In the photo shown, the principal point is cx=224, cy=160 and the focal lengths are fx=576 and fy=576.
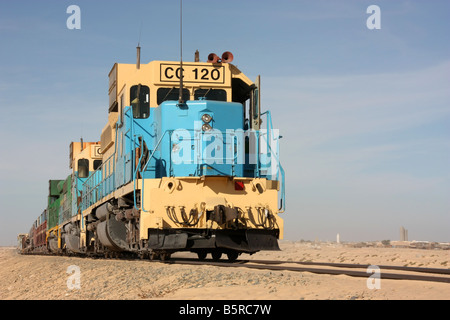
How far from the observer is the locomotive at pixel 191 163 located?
1142cm

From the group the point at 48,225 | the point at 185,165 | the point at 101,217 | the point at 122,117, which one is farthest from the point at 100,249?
the point at 48,225

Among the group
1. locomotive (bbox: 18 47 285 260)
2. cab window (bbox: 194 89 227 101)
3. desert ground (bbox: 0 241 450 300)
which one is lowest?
desert ground (bbox: 0 241 450 300)

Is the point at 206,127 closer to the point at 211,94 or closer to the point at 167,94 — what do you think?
the point at 211,94

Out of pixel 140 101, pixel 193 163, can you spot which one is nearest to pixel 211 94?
pixel 140 101

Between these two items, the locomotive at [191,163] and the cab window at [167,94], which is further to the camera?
the cab window at [167,94]

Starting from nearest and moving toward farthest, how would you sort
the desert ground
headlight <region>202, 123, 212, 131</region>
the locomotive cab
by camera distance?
the desert ground, the locomotive cab, headlight <region>202, 123, 212, 131</region>

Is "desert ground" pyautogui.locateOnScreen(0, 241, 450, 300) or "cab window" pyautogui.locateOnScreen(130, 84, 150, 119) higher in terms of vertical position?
"cab window" pyautogui.locateOnScreen(130, 84, 150, 119)

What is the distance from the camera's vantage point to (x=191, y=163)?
1205cm

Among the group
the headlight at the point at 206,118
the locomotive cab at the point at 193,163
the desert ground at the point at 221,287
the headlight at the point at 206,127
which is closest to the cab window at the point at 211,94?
the locomotive cab at the point at 193,163

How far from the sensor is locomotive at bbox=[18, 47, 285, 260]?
1142 centimetres

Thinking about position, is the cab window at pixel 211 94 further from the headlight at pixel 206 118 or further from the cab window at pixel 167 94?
the headlight at pixel 206 118

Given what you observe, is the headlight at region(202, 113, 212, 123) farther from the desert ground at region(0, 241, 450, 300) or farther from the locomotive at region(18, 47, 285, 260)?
the desert ground at region(0, 241, 450, 300)

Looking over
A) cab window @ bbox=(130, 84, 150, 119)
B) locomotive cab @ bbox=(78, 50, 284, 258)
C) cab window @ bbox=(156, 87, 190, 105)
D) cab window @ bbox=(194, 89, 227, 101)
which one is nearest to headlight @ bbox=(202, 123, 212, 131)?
locomotive cab @ bbox=(78, 50, 284, 258)

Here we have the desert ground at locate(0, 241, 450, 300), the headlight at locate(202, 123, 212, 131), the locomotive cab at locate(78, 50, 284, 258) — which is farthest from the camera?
the headlight at locate(202, 123, 212, 131)
